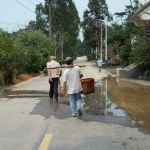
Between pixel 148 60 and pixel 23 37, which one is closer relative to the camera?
pixel 148 60

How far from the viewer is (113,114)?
8.82 m

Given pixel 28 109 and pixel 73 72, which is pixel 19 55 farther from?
pixel 73 72

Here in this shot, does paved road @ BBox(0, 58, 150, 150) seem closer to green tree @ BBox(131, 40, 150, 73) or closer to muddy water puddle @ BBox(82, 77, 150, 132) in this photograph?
muddy water puddle @ BBox(82, 77, 150, 132)

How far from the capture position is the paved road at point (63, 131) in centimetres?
566

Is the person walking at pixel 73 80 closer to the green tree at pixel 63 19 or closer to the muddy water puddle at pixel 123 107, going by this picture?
the muddy water puddle at pixel 123 107

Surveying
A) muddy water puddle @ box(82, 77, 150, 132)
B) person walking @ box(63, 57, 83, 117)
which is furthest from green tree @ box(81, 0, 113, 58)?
person walking @ box(63, 57, 83, 117)

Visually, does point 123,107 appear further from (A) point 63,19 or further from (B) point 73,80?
(A) point 63,19

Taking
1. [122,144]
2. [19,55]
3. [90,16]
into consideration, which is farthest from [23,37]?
[90,16]

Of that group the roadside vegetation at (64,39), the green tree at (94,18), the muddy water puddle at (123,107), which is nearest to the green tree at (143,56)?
the roadside vegetation at (64,39)

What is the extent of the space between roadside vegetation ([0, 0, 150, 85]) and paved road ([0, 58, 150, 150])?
2829 mm

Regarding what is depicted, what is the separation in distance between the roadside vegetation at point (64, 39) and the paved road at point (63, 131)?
283 centimetres

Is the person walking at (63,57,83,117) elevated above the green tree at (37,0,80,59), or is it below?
below

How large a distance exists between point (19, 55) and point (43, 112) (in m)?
11.9

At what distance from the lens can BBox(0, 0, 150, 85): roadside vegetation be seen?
58.4ft
